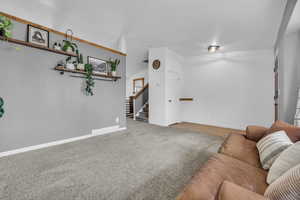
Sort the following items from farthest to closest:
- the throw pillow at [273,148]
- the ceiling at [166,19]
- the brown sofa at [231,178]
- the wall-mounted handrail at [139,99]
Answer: the wall-mounted handrail at [139,99] → the ceiling at [166,19] → the throw pillow at [273,148] → the brown sofa at [231,178]

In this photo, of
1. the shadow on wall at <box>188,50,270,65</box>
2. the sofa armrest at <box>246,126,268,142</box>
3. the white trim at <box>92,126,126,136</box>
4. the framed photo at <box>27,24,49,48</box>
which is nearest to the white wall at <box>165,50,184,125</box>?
the shadow on wall at <box>188,50,270,65</box>

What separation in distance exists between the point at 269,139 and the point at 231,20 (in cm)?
258

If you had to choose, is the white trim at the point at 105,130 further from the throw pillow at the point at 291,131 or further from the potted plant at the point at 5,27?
the throw pillow at the point at 291,131

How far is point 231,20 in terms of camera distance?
2729 mm

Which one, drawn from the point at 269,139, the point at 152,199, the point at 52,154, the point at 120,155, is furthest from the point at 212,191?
Answer: the point at 52,154

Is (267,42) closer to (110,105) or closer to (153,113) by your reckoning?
(153,113)

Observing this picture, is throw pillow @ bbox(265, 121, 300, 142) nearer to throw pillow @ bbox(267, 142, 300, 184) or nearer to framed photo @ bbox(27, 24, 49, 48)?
throw pillow @ bbox(267, 142, 300, 184)

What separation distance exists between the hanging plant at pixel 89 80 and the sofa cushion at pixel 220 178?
2.83 m

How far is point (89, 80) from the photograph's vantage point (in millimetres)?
2994

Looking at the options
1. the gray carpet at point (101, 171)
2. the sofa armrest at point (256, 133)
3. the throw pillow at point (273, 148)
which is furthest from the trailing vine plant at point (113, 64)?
the throw pillow at point (273, 148)

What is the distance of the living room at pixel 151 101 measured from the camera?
1.22 m

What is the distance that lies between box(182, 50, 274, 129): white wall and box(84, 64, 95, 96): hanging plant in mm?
3766

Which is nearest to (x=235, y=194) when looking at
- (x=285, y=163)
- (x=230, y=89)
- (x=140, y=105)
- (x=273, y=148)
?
(x=285, y=163)

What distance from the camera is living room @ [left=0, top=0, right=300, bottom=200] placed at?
1.22 metres
